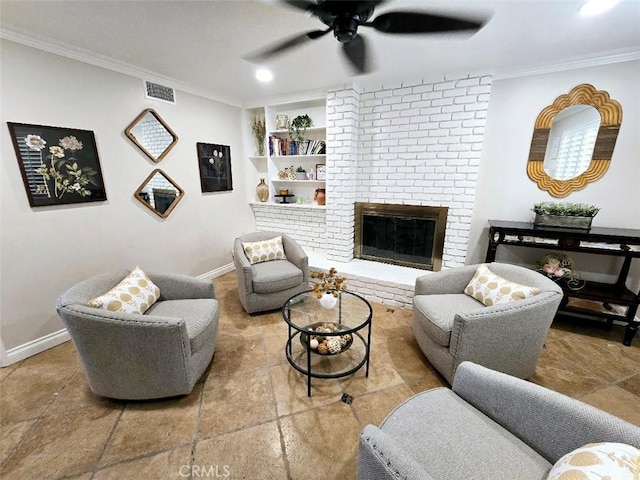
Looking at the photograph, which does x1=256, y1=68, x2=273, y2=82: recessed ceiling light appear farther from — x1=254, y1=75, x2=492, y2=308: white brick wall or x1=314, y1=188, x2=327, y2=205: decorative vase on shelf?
x1=314, y1=188, x2=327, y2=205: decorative vase on shelf

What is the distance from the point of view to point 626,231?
220 cm

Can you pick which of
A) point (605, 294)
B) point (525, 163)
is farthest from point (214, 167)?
point (605, 294)

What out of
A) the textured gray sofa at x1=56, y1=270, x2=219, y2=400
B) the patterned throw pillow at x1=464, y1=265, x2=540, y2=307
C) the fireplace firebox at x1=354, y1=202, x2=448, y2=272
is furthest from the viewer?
the fireplace firebox at x1=354, y1=202, x2=448, y2=272

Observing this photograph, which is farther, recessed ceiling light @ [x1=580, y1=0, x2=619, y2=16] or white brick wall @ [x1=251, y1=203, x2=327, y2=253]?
white brick wall @ [x1=251, y1=203, x2=327, y2=253]

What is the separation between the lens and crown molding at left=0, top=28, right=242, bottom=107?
182 cm

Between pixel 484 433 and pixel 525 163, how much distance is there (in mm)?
2528

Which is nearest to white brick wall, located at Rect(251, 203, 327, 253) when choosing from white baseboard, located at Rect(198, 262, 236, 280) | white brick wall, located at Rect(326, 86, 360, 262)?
white brick wall, located at Rect(326, 86, 360, 262)

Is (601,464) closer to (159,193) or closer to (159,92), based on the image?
(159,193)

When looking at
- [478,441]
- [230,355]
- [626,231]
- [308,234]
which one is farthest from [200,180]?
[626,231]

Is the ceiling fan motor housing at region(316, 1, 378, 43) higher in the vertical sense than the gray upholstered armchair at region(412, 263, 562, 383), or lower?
higher

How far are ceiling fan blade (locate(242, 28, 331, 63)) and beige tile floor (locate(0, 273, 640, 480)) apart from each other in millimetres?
2144

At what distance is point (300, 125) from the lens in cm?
338

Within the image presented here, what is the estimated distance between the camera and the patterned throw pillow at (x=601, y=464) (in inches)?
25.4

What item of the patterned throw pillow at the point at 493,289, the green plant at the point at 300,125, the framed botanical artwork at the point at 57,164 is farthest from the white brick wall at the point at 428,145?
A: the framed botanical artwork at the point at 57,164
